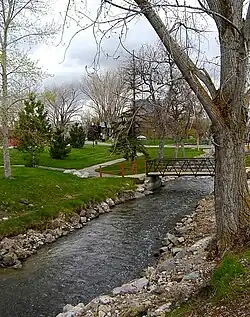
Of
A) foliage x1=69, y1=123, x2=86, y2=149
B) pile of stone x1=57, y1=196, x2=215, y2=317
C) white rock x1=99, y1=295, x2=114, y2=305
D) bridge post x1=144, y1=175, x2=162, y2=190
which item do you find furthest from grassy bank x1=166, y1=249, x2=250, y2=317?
foliage x1=69, y1=123, x2=86, y2=149

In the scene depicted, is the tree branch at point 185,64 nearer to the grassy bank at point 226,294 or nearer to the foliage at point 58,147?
the grassy bank at point 226,294

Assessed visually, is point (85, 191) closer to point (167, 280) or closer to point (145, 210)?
point (145, 210)

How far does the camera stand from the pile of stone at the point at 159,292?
596cm

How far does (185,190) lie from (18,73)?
10.6 metres

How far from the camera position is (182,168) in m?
22.1

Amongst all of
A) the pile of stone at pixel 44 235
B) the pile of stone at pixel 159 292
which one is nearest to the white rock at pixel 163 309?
the pile of stone at pixel 159 292

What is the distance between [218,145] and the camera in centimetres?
673

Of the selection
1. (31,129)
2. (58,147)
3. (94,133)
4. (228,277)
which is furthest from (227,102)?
(94,133)

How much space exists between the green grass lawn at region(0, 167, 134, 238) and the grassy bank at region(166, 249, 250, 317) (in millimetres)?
8509

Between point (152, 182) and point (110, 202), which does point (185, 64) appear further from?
point (152, 182)

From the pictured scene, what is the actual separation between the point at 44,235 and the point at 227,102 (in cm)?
869

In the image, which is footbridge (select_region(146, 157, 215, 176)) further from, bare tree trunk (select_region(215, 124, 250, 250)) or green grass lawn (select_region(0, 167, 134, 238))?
bare tree trunk (select_region(215, 124, 250, 250))

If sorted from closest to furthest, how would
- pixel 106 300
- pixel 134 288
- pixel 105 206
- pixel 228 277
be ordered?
pixel 228 277
pixel 106 300
pixel 134 288
pixel 105 206

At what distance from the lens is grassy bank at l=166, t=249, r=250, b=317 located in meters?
4.84
